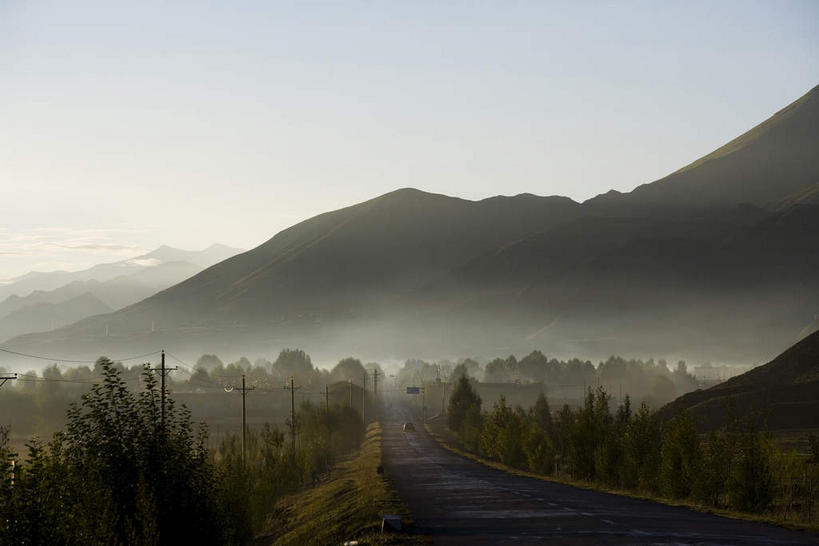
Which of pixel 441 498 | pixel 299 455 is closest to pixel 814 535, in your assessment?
pixel 441 498

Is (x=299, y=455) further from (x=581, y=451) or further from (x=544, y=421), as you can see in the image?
(x=544, y=421)

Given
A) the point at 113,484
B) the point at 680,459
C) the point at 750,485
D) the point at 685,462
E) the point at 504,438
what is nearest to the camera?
the point at 113,484

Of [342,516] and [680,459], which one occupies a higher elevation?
[680,459]

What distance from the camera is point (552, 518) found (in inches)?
1690

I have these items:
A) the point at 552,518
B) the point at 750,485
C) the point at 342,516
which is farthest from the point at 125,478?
the point at 750,485

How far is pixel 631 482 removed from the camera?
67.2 meters

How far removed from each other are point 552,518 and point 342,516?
12498 mm

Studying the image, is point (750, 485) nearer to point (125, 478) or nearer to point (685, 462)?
point (685, 462)

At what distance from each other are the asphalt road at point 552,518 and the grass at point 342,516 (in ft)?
4.42

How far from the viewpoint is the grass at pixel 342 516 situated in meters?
41.5

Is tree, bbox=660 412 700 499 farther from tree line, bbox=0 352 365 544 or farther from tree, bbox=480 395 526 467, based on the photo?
tree, bbox=480 395 526 467

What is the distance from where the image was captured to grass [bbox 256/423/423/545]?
4153 cm

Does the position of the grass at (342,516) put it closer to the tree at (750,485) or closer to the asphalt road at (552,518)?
the asphalt road at (552,518)

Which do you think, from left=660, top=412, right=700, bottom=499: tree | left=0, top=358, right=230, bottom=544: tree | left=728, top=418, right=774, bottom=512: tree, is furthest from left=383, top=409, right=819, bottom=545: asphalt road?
left=0, top=358, right=230, bottom=544: tree
